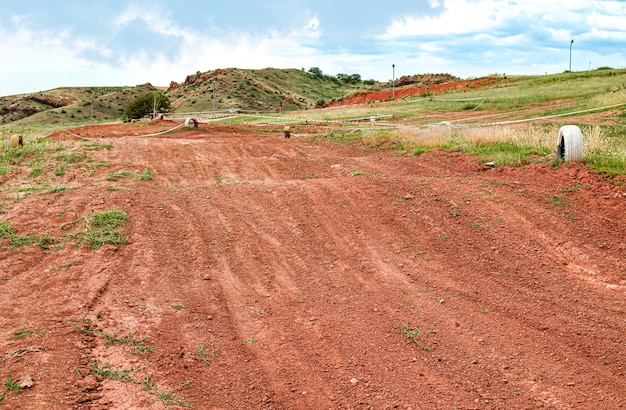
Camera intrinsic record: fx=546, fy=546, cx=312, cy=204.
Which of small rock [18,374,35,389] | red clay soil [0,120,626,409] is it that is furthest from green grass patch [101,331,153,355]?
small rock [18,374,35,389]

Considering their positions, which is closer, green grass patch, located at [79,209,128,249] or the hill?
green grass patch, located at [79,209,128,249]

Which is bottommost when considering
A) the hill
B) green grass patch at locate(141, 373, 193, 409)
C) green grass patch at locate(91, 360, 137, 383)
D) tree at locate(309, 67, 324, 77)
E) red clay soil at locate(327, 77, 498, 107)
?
green grass patch at locate(141, 373, 193, 409)

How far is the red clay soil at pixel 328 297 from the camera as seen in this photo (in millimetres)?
5277

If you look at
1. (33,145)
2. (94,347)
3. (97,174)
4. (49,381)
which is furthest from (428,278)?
(33,145)

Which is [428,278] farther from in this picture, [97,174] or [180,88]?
[180,88]

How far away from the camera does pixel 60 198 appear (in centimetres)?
1032

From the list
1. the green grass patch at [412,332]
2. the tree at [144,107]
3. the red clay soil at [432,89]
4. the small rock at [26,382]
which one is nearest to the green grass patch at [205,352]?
the small rock at [26,382]

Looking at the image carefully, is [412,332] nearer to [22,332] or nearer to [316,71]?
[22,332]

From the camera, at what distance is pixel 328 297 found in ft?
23.5

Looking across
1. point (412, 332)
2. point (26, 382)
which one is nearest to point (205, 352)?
point (26, 382)

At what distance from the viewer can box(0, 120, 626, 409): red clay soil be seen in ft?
17.3

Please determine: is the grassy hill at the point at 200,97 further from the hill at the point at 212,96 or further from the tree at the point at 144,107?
the tree at the point at 144,107

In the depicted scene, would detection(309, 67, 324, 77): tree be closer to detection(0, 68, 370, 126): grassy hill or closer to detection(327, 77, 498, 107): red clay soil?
detection(0, 68, 370, 126): grassy hill

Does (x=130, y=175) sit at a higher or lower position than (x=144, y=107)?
lower
